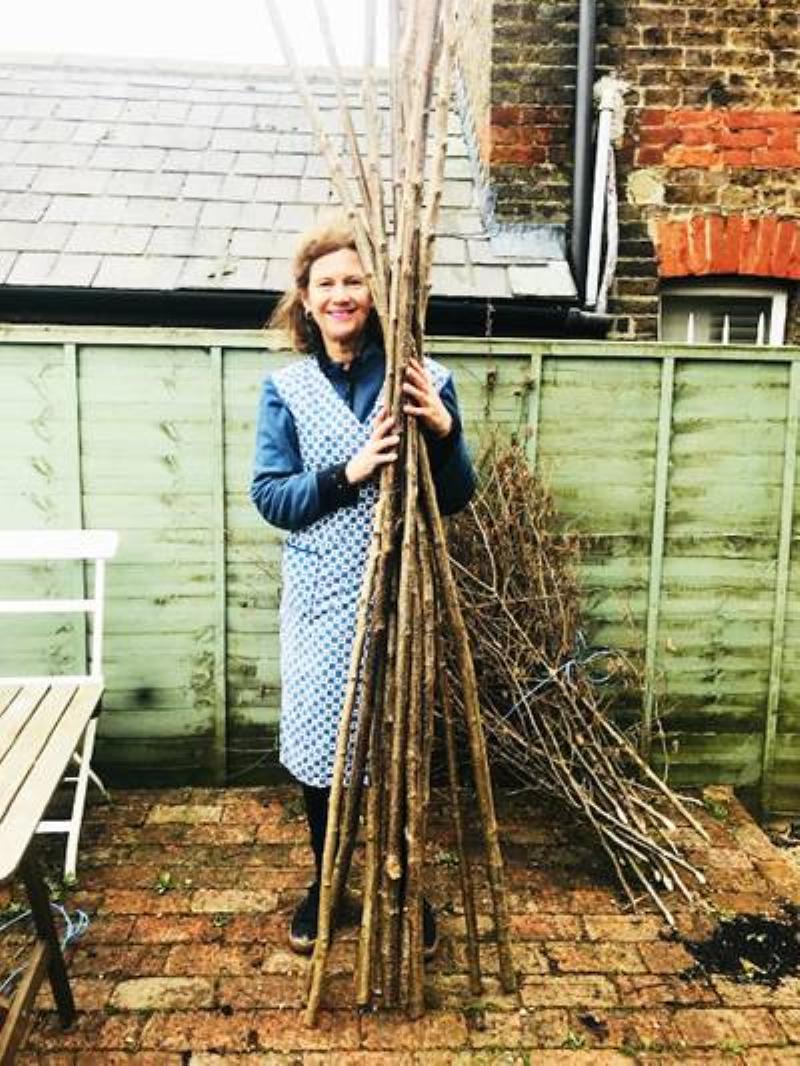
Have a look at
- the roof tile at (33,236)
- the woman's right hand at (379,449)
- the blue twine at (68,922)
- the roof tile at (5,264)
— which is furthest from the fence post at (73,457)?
the woman's right hand at (379,449)

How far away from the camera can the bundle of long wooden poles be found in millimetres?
2230

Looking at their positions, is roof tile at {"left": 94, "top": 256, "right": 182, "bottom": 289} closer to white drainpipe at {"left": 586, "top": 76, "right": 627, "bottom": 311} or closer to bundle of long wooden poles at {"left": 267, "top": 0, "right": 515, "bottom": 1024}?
white drainpipe at {"left": 586, "top": 76, "right": 627, "bottom": 311}

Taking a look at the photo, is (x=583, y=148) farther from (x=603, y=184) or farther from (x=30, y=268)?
(x=30, y=268)

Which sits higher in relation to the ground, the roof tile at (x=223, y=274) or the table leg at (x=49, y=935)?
the roof tile at (x=223, y=274)

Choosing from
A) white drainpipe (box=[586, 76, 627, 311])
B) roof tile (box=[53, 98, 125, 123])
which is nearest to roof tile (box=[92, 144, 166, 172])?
roof tile (box=[53, 98, 125, 123])

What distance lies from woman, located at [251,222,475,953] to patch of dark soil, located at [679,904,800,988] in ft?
4.31

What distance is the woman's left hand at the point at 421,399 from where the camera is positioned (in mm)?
2314

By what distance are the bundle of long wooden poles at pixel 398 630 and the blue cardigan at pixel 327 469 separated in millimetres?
154

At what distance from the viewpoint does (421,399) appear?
7.64 ft

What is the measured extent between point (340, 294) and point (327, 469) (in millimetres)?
485

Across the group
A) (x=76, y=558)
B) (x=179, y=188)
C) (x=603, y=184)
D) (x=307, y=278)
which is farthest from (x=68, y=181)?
(x=307, y=278)

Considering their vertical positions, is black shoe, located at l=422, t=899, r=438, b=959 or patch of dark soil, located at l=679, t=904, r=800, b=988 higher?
black shoe, located at l=422, t=899, r=438, b=959

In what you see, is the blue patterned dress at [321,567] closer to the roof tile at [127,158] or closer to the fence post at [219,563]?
the fence post at [219,563]

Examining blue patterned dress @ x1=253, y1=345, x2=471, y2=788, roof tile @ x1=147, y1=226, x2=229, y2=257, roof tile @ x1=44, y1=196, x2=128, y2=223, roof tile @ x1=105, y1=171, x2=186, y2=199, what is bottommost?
blue patterned dress @ x1=253, y1=345, x2=471, y2=788
